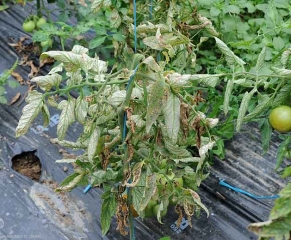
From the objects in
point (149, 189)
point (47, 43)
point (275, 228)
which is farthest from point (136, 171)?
point (47, 43)

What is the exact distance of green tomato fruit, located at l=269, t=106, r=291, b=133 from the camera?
165cm

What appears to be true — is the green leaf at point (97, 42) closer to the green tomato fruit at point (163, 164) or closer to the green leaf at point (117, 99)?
the green tomato fruit at point (163, 164)

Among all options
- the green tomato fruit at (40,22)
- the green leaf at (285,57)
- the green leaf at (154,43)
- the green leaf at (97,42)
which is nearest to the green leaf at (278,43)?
the green leaf at (285,57)

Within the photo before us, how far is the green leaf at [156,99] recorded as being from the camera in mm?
1370

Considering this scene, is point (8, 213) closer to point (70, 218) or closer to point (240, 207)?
point (70, 218)

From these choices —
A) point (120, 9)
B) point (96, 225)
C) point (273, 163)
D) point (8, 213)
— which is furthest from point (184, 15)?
point (8, 213)

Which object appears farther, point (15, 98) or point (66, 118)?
point (15, 98)

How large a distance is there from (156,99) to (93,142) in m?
0.31

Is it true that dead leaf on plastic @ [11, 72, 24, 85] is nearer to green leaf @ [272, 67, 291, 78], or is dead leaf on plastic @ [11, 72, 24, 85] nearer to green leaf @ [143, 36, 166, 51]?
green leaf @ [143, 36, 166, 51]

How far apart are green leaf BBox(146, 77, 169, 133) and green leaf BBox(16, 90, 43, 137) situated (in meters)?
0.33

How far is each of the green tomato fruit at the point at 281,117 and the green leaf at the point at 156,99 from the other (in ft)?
1.53

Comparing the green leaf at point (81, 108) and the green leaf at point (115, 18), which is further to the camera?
the green leaf at point (115, 18)

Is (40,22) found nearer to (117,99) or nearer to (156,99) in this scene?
(117,99)

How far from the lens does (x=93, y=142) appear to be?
5.19 feet
